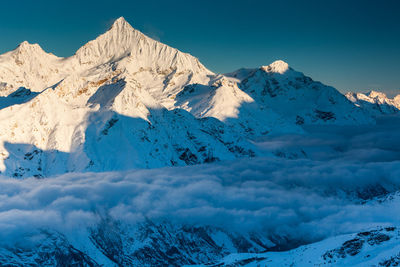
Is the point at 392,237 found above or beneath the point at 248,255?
above

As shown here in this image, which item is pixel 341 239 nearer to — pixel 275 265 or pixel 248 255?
pixel 275 265

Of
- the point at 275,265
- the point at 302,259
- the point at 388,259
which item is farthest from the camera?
the point at 275,265

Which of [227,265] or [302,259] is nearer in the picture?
[302,259]

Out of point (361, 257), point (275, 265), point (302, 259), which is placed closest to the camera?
point (361, 257)

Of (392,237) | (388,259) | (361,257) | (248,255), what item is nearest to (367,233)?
(392,237)

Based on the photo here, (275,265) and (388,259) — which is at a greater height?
(388,259)

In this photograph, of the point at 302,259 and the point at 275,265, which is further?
the point at 275,265

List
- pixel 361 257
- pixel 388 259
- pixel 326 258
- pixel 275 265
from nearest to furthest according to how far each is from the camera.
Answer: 1. pixel 388 259
2. pixel 361 257
3. pixel 326 258
4. pixel 275 265

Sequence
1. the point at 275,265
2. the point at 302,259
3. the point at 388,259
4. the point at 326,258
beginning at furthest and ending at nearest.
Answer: the point at 275,265 < the point at 302,259 < the point at 326,258 < the point at 388,259

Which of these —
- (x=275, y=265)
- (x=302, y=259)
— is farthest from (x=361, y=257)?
(x=275, y=265)

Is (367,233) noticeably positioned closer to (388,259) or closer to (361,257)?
(361,257)
